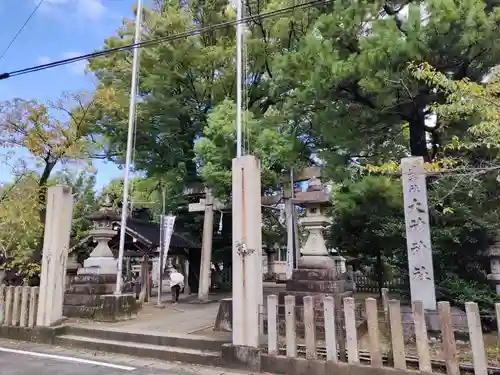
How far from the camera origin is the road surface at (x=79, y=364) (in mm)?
5805

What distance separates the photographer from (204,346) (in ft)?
21.6

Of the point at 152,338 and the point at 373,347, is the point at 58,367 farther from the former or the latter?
the point at 373,347

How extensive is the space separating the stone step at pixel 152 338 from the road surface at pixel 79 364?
48 centimetres

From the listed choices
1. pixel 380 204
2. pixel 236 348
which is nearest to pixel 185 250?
pixel 380 204

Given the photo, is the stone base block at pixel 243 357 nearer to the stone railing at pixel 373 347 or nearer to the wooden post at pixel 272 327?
the stone railing at pixel 373 347

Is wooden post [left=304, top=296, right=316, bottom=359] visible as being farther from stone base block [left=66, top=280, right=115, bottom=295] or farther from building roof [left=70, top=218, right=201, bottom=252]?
building roof [left=70, top=218, right=201, bottom=252]

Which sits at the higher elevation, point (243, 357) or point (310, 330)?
point (310, 330)

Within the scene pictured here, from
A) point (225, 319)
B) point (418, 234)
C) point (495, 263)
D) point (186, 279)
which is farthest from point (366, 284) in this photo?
point (225, 319)

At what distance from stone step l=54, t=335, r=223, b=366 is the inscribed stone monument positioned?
13.4ft

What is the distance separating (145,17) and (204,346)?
44.7ft

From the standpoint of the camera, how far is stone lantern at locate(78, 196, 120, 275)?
34.0 feet

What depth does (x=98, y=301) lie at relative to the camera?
940 centimetres

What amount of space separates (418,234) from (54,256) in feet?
25.2

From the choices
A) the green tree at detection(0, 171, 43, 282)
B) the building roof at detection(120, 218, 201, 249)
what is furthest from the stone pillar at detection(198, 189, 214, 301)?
the green tree at detection(0, 171, 43, 282)
